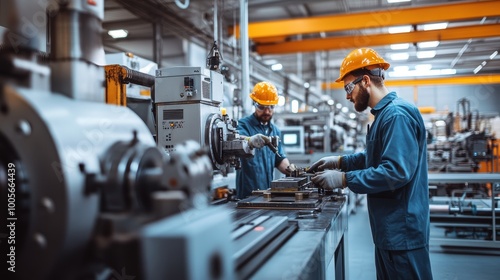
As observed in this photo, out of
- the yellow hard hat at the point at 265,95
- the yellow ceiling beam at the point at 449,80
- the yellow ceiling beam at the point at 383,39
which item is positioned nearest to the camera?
the yellow hard hat at the point at 265,95

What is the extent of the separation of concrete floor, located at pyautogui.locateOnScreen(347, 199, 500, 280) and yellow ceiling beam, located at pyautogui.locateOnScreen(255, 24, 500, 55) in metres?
3.63

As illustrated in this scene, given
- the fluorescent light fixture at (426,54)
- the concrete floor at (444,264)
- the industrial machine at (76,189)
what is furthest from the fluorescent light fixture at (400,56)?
the industrial machine at (76,189)

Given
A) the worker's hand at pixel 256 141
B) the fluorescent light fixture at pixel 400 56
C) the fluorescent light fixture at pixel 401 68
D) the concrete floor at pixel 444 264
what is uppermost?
the fluorescent light fixture at pixel 400 56

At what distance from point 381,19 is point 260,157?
13.9 ft

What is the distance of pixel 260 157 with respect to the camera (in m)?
2.95

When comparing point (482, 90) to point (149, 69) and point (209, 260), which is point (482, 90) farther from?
point (209, 260)

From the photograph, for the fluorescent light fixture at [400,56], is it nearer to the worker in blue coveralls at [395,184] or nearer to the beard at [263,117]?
the beard at [263,117]

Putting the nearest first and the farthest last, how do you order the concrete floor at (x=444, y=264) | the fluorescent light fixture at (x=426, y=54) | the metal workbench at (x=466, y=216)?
1. the concrete floor at (x=444, y=264)
2. the metal workbench at (x=466, y=216)
3. the fluorescent light fixture at (x=426, y=54)

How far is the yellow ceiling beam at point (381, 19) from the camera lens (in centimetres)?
582

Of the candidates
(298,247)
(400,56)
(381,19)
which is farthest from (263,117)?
(400,56)

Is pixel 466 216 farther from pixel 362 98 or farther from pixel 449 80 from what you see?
pixel 449 80

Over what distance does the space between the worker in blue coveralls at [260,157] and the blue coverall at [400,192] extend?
1.14 m

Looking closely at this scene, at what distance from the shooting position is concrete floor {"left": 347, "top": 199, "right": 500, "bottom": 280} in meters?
3.48

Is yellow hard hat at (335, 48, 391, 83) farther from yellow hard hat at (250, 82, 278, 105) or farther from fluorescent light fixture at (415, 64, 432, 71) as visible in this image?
fluorescent light fixture at (415, 64, 432, 71)
